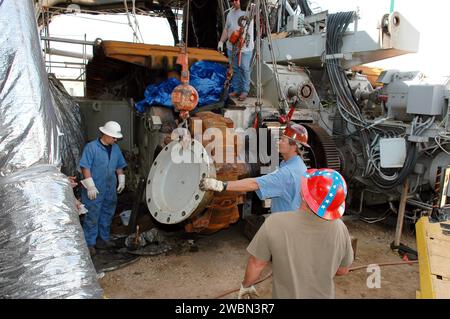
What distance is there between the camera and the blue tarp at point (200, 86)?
500 cm

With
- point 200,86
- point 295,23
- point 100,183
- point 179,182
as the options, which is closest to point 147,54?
point 200,86

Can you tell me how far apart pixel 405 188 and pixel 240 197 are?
2225 millimetres

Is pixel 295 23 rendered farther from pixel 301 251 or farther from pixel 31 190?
pixel 301 251

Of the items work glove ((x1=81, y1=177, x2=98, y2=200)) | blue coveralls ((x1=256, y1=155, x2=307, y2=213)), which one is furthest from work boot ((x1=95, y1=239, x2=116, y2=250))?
blue coveralls ((x1=256, y1=155, x2=307, y2=213))

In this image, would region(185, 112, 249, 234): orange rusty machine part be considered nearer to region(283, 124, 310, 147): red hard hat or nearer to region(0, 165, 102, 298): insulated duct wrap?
region(283, 124, 310, 147): red hard hat

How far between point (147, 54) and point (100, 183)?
1893 millimetres

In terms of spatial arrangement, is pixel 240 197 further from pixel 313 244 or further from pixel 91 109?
pixel 91 109

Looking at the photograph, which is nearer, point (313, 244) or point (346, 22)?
point (313, 244)

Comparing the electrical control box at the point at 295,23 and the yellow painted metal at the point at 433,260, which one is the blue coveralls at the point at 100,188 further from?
the electrical control box at the point at 295,23

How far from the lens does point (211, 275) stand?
12.7 ft

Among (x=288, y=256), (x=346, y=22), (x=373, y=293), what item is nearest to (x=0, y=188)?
(x=288, y=256)

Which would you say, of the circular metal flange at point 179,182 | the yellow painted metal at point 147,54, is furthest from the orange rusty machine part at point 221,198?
the yellow painted metal at point 147,54

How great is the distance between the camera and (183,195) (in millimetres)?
3729

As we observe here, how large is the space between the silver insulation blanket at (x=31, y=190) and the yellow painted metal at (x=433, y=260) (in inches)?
84.1
